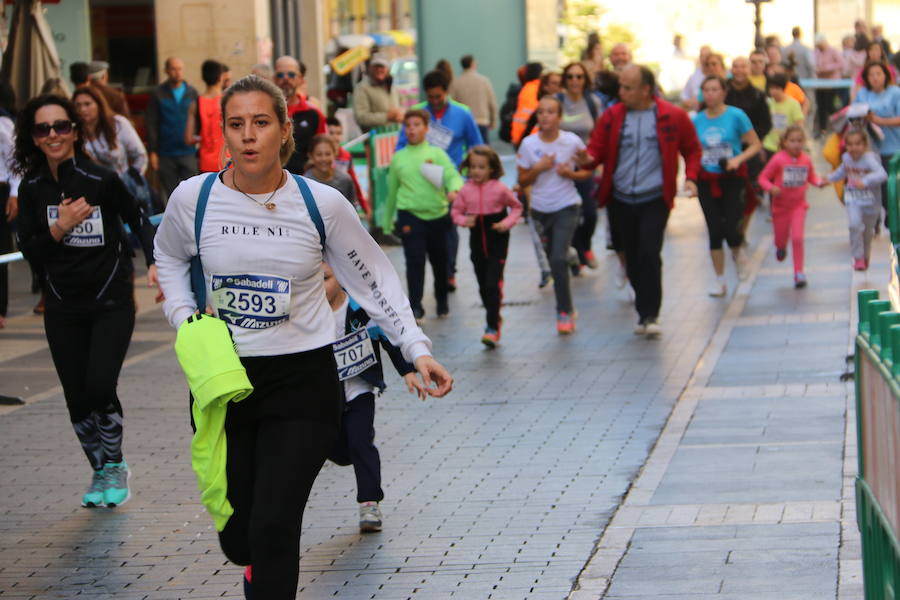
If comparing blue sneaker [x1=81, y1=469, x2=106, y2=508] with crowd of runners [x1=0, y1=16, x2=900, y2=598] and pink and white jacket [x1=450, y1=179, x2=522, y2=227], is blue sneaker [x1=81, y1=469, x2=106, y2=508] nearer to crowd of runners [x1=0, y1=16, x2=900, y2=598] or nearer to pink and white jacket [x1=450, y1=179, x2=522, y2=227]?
crowd of runners [x1=0, y1=16, x2=900, y2=598]

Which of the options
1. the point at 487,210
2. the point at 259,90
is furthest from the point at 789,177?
the point at 259,90

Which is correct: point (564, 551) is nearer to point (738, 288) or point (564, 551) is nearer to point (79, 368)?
point (79, 368)

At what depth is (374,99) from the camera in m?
19.1

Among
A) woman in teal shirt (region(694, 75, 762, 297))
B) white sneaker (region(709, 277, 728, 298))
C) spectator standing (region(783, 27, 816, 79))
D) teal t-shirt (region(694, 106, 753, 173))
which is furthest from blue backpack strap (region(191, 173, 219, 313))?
spectator standing (region(783, 27, 816, 79))

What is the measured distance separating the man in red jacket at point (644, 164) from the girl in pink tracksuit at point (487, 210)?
74 cm

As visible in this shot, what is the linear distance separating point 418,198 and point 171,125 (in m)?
5.59

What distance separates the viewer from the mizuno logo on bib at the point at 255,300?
478 cm

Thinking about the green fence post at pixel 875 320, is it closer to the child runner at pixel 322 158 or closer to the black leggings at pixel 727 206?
the child runner at pixel 322 158

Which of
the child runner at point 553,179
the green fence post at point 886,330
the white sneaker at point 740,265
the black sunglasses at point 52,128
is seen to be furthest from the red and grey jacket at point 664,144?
the green fence post at point 886,330

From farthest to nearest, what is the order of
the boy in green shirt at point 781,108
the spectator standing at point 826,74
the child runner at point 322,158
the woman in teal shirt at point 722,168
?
the spectator standing at point 826,74 → the boy in green shirt at point 781,108 → the woman in teal shirt at point 722,168 → the child runner at point 322,158

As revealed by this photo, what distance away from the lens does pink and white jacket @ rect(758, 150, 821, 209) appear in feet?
49.8

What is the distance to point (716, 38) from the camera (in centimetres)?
5531

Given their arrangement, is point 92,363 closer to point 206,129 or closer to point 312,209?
point 312,209

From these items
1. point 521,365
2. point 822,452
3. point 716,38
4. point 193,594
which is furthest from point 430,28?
point 716,38
